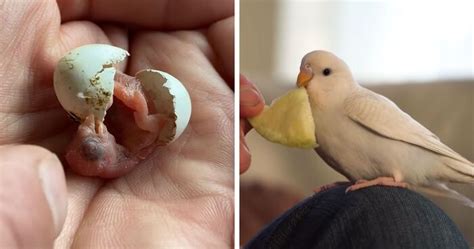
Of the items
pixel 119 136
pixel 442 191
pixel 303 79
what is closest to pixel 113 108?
pixel 119 136

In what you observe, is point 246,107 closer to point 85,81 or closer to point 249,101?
point 249,101

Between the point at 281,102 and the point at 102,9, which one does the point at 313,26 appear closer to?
the point at 281,102

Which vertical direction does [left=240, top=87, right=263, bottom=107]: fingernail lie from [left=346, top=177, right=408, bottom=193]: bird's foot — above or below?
above

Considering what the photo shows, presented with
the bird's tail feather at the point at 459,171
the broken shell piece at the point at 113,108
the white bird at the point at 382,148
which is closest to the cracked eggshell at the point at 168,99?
the broken shell piece at the point at 113,108

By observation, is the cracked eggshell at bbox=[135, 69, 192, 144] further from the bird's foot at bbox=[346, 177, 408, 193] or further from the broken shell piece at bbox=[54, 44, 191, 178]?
the bird's foot at bbox=[346, 177, 408, 193]

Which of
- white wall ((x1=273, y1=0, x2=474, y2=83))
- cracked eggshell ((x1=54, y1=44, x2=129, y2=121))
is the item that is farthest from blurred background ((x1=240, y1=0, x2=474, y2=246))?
cracked eggshell ((x1=54, y1=44, x2=129, y2=121))

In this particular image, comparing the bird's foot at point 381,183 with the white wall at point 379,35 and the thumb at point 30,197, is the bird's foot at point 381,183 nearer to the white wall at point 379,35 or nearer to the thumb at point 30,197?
the white wall at point 379,35
